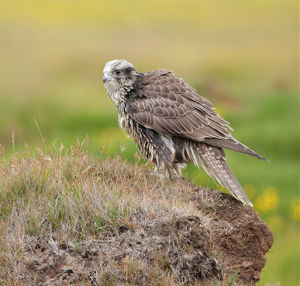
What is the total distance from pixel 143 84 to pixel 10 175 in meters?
2.50

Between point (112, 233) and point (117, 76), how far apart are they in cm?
290

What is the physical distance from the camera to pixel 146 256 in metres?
5.26

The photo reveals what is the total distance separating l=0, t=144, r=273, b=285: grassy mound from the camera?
5078mm

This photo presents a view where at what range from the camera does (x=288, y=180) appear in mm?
12836

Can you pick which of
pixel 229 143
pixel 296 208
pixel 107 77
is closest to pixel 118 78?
pixel 107 77

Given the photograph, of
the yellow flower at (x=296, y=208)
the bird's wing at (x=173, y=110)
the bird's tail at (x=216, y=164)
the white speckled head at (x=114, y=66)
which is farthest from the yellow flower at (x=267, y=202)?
the white speckled head at (x=114, y=66)

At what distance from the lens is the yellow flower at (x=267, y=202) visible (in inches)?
442

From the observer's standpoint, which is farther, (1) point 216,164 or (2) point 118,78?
(2) point 118,78

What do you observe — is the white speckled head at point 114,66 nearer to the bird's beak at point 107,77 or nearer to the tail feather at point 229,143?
the bird's beak at point 107,77

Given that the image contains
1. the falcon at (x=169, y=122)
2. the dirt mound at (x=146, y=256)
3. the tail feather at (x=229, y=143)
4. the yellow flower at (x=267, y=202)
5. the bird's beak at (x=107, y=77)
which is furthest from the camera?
the yellow flower at (x=267, y=202)

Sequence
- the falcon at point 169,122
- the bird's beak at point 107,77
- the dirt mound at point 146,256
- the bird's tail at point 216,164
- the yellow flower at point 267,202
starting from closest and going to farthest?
the dirt mound at point 146,256
the bird's tail at point 216,164
the falcon at point 169,122
the bird's beak at point 107,77
the yellow flower at point 267,202

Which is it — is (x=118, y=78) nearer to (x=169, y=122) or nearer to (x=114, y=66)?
(x=114, y=66)

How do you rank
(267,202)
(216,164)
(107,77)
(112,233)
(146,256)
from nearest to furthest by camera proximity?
(146,256) < (112,233) < (216,164) < (107,77) < (267,202)

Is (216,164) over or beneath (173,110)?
beneath
